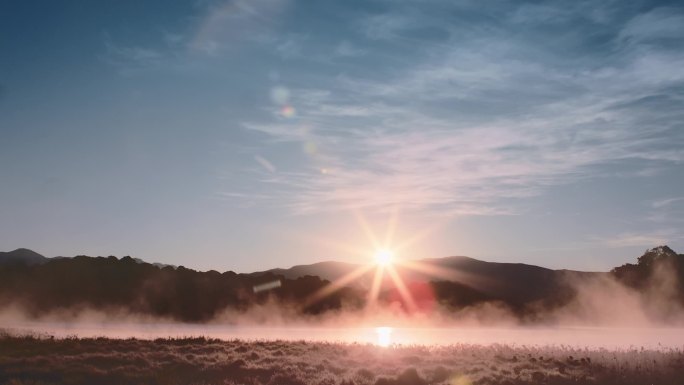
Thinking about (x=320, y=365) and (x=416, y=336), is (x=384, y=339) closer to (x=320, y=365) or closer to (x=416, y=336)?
(x=416, y=336)

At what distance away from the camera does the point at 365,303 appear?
459 feet

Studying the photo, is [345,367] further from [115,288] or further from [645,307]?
[115,288]

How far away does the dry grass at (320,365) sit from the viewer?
91.8 feet

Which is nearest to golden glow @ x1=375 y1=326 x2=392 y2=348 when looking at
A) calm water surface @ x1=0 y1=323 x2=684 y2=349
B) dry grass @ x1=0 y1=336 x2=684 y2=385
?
calm water surface @ x1=0 y1=323 x2=684 y2=349

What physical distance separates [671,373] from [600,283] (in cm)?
12265

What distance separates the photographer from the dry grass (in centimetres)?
2798

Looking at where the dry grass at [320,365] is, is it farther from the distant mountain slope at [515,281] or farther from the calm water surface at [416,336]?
the distant mountain slope at [515,281]

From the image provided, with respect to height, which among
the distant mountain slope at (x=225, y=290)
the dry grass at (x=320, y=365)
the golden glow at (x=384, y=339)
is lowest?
the dry grass at (x=320, y=365)

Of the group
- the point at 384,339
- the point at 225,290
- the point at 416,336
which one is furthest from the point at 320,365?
the point at 225,290

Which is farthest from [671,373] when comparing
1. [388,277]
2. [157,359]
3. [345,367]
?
[388,277]

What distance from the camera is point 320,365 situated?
105 ft

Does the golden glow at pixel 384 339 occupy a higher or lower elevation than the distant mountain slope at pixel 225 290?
lower

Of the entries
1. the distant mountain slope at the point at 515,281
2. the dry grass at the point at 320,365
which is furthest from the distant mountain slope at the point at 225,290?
the dry grass at the point at 320,365

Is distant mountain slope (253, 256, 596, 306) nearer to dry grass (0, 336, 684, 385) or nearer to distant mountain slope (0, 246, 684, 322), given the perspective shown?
distant mountain slope (0, 246, 684, 322)
